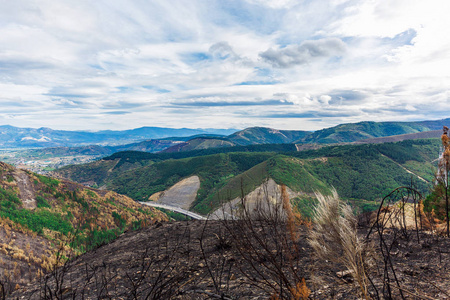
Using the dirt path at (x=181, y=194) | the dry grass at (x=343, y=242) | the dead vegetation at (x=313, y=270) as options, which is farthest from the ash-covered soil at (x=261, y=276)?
the dirt path at (x=181, y=194)

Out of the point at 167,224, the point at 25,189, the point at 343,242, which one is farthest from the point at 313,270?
the point at 25,189

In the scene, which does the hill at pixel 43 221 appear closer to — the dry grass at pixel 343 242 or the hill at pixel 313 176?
the dry grass at pixel 343 242

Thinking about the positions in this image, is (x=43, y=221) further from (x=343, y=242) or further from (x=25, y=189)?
(x=343, y=242)

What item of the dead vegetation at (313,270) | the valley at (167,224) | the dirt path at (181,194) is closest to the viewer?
the dead vegetation at (313,270)

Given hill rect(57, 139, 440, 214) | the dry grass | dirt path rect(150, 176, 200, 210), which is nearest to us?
the dry grass

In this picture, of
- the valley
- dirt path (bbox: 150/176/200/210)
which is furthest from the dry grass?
dirt path (bbox: 150/176/200/210)

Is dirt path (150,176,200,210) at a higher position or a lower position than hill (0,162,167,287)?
lower

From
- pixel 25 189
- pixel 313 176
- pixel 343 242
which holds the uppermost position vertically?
pixel 343 242

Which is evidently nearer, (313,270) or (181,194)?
(313,270)

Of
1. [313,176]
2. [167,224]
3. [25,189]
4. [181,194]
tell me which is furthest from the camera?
[181,194]

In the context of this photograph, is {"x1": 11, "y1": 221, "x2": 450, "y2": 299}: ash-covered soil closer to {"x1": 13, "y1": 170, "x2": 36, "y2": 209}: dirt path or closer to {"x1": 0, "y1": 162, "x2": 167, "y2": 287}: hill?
{"x1": 0, "y1": 162, "x2": 167, "y2": 287}: hill
